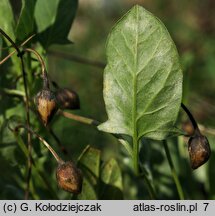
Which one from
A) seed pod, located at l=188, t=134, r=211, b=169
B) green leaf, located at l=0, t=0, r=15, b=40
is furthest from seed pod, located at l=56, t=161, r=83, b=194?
green leaf, located at l=0, t=0, r=15, b=40

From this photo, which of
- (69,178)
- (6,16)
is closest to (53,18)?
(6,16)

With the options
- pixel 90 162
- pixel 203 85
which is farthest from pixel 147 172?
pixel 203 85

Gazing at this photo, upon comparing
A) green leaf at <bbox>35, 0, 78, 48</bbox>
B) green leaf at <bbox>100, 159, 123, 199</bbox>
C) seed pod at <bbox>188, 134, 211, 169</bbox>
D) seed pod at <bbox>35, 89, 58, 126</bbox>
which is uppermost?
green leaf at <bbox>35, 0, 78, 48</bbox>

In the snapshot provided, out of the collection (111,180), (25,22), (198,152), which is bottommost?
(111,180)

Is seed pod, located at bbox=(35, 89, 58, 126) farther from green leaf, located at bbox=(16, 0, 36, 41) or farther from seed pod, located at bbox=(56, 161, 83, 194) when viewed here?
green leaf, located at bbox=(16, 0, 36, 41)

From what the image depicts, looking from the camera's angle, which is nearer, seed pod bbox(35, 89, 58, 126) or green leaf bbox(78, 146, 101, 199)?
seed pod bbox(35, 89, 58, 126)

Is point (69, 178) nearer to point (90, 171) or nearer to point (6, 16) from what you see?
point (90, 171)
